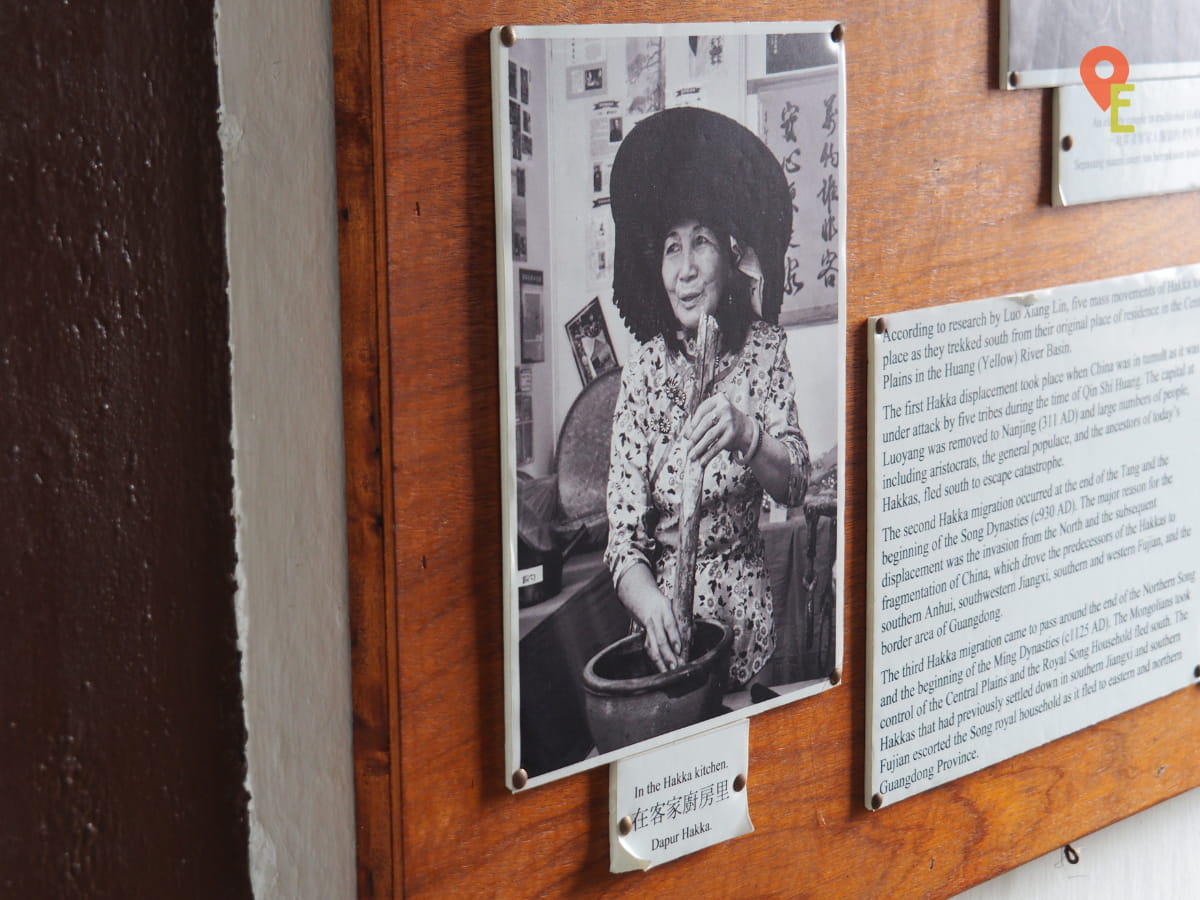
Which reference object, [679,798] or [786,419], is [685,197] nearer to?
[786,419]

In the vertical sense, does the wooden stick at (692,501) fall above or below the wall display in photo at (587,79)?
below

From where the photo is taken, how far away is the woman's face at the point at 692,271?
2.65 ft

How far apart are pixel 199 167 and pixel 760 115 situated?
13.6 inches

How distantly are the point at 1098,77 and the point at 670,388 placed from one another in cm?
47

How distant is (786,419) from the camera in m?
0.88

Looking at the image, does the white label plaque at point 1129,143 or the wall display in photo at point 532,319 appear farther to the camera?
the white label plaque at point 1129,143

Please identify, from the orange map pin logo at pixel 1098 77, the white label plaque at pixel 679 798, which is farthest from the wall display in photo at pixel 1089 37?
the white label plaque at pixel 679 798

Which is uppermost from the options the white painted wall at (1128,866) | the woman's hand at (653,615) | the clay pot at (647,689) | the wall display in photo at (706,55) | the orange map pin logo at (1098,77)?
the orange map pin logo at (1098,77)

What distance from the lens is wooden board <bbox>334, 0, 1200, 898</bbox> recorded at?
2.29ft

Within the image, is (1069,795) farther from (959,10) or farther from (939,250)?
(959,10)

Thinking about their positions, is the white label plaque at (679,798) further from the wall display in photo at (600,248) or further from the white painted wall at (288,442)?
the wall display in photo at (600,248)

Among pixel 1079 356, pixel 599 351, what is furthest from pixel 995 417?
pixel 599 351

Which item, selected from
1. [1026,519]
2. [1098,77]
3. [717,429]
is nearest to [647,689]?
[717,429]

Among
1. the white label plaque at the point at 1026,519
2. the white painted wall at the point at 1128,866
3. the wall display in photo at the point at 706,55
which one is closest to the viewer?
the wall display in photo at the point at 706,55
